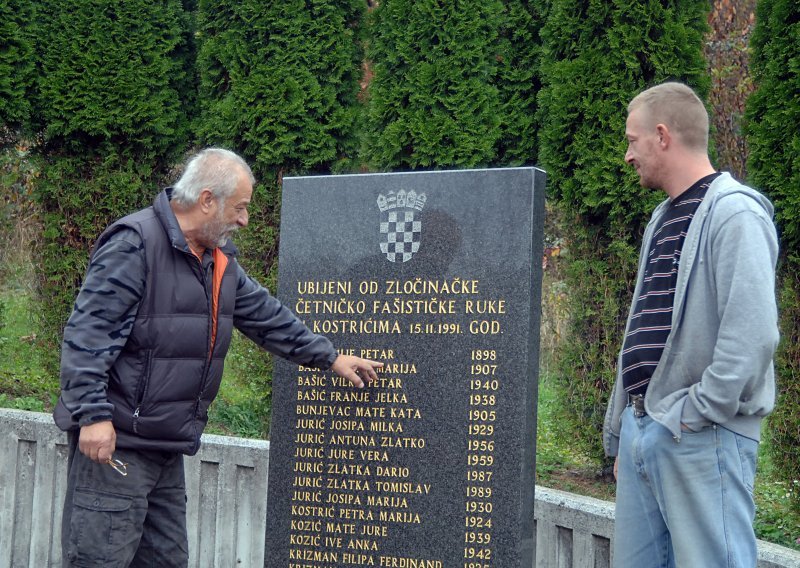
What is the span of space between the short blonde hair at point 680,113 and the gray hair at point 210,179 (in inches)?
57.0

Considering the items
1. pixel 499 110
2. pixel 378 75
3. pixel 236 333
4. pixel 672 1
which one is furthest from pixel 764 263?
pixel 236 333

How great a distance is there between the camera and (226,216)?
357cm

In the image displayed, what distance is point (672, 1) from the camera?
4.98 metres

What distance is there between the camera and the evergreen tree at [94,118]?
6305 millimetres

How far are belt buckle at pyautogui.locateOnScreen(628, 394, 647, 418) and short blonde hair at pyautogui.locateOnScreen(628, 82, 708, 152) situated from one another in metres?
0.77

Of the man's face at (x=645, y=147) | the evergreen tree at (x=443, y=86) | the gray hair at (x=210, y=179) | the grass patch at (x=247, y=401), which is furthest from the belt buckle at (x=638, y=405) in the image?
the grass patch at (x=247, y=401)

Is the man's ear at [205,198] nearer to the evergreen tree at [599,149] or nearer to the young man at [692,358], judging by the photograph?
the young man at [692,358]

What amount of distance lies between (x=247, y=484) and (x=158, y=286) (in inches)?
75.8

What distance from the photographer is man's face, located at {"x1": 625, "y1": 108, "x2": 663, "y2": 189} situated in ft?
9.98

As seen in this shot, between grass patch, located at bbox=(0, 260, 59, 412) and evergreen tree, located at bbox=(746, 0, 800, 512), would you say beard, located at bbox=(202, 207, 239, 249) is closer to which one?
evergreen tree, located at bbox=(746, 0, 800, 512)

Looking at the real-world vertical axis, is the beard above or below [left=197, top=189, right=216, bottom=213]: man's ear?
below

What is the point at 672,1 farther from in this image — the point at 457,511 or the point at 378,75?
the point at 457,511

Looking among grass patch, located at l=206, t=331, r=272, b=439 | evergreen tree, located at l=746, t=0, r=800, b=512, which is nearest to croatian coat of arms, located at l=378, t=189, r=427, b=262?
evergreen tree, located at l=746, t=0, r=800, b=512

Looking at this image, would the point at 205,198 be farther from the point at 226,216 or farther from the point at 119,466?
the point at 119,466
